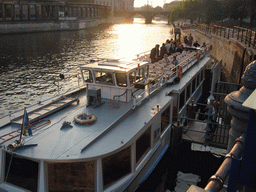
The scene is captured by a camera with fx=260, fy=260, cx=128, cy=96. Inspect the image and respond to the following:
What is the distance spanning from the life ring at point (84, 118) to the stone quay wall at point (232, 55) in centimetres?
1445

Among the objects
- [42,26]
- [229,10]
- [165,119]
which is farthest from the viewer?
[42,26]

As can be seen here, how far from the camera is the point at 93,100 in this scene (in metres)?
11.8

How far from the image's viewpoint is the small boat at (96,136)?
816cm

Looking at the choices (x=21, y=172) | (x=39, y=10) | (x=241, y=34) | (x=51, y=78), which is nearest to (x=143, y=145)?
(x=21, y=172)

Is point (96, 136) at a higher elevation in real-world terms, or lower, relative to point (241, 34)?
lower

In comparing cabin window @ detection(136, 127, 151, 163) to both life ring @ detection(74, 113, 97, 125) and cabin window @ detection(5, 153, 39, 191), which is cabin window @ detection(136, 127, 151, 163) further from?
cabin window @ detection(5, 153, 39, 191)

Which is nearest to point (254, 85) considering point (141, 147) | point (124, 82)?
point (141, 147)

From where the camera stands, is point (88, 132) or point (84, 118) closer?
point (88, 132)

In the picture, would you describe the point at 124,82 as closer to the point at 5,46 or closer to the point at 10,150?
the point at 10,150

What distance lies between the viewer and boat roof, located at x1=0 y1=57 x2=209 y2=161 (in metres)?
8.27

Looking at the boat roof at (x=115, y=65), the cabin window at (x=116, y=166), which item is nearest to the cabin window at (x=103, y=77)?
the boat roof at (x=115, y=65)

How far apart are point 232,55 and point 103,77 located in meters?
23.2

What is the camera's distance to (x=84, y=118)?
Result: 34.3 feet

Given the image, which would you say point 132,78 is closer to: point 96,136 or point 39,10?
point 96,136
